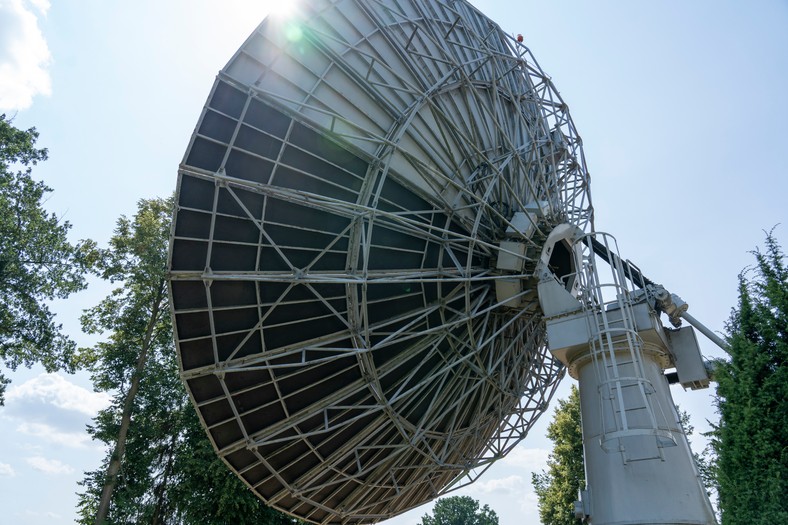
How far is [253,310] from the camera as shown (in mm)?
14406

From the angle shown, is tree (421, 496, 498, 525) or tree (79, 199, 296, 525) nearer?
tree (79, 199, 296, 525)

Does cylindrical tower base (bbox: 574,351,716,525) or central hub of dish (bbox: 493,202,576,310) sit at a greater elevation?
central hub of dish (bbox: 493,202,576,310)

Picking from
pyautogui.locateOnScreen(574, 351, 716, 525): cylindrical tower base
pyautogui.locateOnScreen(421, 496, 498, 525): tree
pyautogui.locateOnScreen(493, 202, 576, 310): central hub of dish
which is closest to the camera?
pyautogui.locateOnScreen(574, 351, 716, 525): cylindrical tower base

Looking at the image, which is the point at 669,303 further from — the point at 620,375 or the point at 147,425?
the point at 147,425

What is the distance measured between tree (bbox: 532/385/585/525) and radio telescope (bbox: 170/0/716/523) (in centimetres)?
1750

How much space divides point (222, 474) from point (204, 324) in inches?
712

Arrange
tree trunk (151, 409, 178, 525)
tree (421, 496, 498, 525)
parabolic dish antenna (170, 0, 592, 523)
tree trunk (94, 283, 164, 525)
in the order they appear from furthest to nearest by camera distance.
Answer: tree (421, 496, 498, 525) < tree trunk (151, 409, 178, 525) < tree trunk (94, 283, 164, 525) < parabolic dish antenna (170, 0, 592, 523)

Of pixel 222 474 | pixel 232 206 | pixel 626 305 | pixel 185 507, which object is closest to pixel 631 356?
pixel 626 305

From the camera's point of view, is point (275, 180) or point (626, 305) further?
point (626, 305)

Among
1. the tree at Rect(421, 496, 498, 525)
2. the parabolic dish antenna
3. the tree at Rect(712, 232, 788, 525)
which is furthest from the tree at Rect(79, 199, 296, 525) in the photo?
the tree at Rect(421, 496, 498, 525)

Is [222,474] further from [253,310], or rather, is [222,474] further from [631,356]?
[631,356]

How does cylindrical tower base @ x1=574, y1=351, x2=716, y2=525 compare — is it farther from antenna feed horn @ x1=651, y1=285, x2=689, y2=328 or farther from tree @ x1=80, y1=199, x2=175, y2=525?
tree @ x1=80, y1=199, x2=175, y2=525

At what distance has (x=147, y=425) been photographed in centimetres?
2942

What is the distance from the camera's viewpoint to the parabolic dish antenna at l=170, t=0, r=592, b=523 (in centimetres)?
1307
